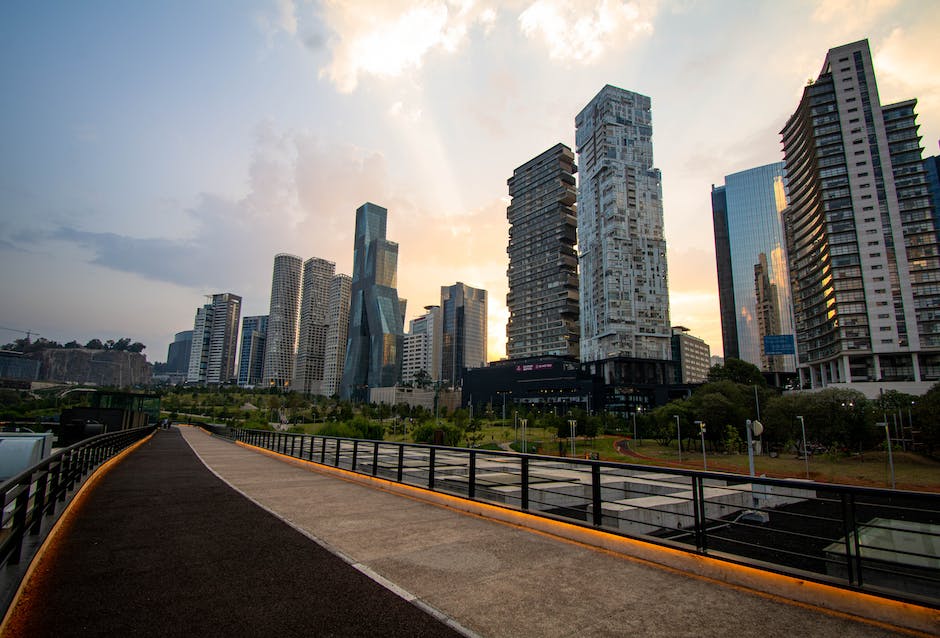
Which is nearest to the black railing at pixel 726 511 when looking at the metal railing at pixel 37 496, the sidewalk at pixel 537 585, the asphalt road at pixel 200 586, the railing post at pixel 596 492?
the railing post at pixel 596 492

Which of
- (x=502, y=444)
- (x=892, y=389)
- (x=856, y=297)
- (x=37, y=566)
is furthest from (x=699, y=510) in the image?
(x=856, y=297)

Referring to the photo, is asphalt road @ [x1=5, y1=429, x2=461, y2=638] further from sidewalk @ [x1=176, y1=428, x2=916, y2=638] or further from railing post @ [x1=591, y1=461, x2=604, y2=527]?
railing post @ [x1=591, y1=461, x2=604, y2=527]

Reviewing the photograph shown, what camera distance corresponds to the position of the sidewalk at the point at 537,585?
470 cm

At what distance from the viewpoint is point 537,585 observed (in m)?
5.80

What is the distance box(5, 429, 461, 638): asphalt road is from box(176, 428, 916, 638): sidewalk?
53 centimetres

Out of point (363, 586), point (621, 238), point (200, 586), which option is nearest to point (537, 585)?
point (363, 586)

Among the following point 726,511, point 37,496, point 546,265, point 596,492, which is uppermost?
point 546,265

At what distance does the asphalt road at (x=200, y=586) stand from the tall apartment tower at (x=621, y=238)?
14450cm

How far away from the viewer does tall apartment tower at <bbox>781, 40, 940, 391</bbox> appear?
10844 centimetres

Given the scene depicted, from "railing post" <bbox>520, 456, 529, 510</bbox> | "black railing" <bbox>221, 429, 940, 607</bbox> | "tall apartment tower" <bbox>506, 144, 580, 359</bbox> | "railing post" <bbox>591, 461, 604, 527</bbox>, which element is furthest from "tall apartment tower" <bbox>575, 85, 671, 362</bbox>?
"railing post" <bbox>591, 461, 604, 527</bbox>

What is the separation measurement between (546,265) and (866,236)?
317 feet

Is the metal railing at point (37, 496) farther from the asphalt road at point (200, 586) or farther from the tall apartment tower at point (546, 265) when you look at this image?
the tall apartment tower at point (546, 265)

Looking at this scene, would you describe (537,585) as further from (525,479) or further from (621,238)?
(621,238)

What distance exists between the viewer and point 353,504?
35.6ft
